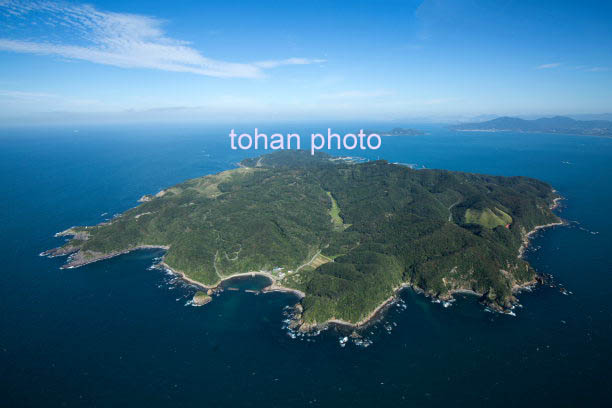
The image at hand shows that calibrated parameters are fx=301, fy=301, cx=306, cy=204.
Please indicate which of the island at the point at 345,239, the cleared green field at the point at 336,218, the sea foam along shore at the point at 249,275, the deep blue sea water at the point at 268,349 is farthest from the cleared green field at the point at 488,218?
the sea foam along shore at the point at 249,275

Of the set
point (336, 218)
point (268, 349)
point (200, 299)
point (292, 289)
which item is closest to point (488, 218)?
point (336, 218)

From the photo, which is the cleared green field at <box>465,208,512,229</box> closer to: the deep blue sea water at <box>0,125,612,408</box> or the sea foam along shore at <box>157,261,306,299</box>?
the deep blue sea water at <box>0,125,612,408</box>

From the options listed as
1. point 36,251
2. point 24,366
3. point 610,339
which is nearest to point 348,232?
point 610,339

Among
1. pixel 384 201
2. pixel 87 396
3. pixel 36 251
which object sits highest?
pixel 384 201

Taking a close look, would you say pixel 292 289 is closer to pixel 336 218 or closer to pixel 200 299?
pixel 200 299

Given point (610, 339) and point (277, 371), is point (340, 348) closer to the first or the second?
point (277, 371)

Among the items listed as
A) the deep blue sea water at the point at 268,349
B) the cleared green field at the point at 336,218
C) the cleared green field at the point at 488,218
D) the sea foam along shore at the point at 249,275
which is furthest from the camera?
the cleared green field at the point at 336,218

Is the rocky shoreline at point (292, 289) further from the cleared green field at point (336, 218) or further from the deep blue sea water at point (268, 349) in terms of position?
the cleared green field at point (336, 218)

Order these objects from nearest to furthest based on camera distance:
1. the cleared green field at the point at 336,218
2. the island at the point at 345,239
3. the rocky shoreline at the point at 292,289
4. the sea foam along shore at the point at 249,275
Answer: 1. the rocky shoreline at the point at 292,289
2. the island at the point at 345,239
3. the sea foam along shore at the point at 249,275
4. the cleared green field at the point at 336,218
